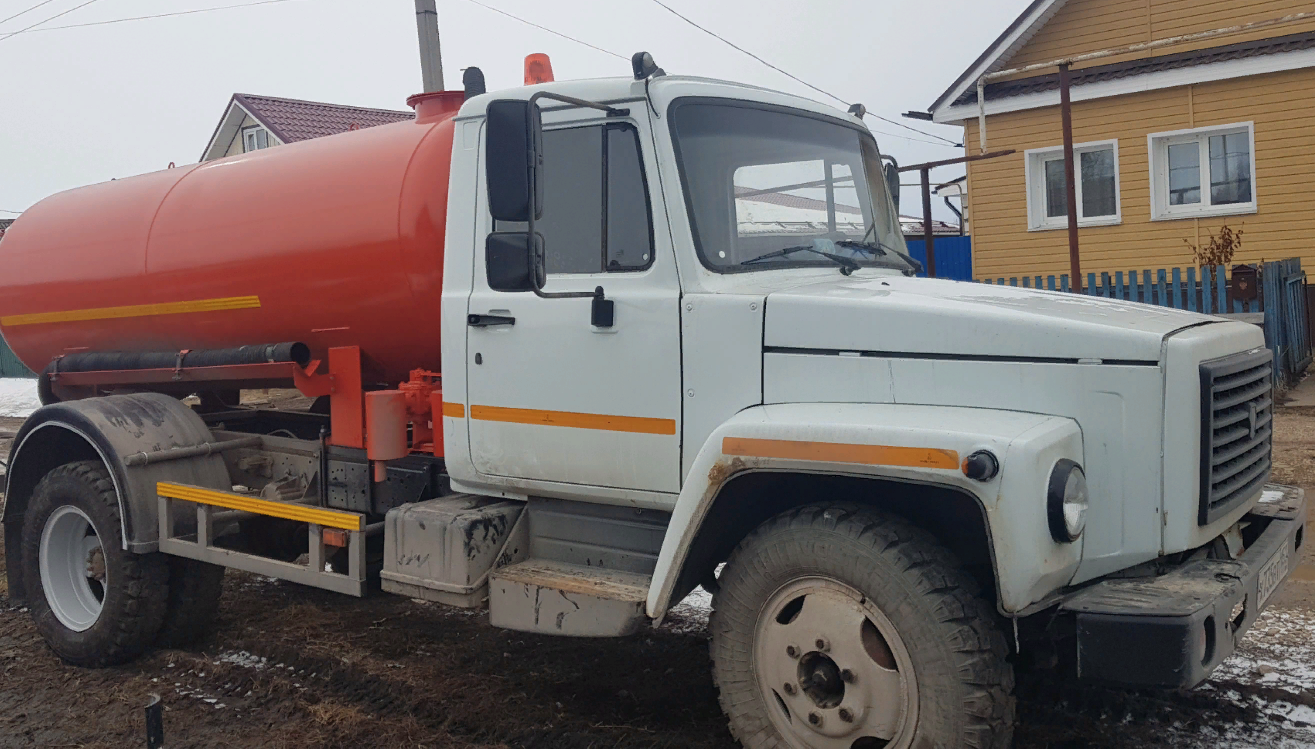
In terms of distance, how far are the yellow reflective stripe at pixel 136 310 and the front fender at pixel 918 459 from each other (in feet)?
9.06

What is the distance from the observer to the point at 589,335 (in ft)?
13.0

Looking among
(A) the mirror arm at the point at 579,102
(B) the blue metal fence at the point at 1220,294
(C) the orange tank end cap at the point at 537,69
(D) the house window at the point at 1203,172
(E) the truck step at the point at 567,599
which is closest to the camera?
(A) the mirror arm at the point at 579,102

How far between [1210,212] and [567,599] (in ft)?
48.8

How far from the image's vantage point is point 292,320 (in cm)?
507

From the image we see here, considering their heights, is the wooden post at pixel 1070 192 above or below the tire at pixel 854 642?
above

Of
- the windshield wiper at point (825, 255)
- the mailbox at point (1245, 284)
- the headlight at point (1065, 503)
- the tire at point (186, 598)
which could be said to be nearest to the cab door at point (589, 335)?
the windshield wiper at point (825, 255)

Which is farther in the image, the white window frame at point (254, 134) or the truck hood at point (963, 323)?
the white window frame at point (254, 134)

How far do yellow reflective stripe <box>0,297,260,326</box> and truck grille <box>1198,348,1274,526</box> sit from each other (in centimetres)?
408

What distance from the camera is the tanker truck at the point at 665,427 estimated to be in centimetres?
313

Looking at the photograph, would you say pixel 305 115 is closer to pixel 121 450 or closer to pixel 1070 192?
pixel 1070 192

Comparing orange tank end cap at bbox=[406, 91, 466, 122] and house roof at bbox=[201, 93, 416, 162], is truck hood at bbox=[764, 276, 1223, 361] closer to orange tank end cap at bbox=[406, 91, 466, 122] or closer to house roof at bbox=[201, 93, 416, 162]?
orange tank end cap at bbox=[406, 91, 466, 122]

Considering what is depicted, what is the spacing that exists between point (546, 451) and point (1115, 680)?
212cm

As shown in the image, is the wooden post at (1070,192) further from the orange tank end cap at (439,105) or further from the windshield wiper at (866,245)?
the orange tank end cap at (439,105)

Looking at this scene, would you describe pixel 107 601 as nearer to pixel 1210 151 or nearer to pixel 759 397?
pixel 759 397
